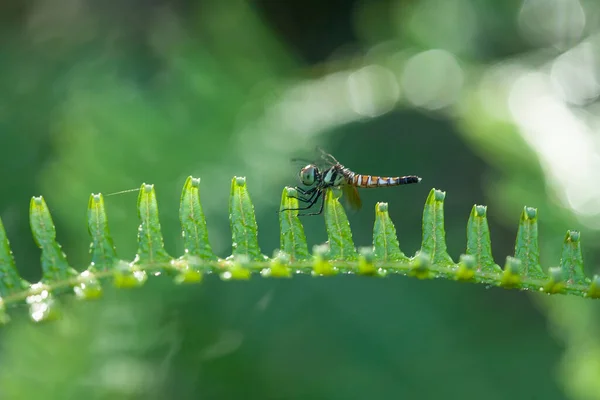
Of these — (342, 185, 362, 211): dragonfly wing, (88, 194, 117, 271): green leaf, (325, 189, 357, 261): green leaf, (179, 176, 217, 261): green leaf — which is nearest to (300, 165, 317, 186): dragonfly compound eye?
(342, 185, 362, 211): dragonfly wing

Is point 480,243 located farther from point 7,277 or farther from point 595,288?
point 7,277

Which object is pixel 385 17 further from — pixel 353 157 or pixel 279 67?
pixel 353 157

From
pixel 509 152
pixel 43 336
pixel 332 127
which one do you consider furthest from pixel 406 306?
pixel 43 336

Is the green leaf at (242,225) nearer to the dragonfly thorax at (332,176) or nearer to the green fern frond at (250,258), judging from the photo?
the green fern frond at (250,258)

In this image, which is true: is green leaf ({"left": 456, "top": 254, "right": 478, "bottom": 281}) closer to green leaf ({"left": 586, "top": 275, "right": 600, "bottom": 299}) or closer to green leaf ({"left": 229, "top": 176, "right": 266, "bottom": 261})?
green leaf ({"left": 586, "top": 275, "right": 600, "bottom": 299})

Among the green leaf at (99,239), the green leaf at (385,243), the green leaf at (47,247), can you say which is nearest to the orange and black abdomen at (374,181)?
the green leaf at (385,243)

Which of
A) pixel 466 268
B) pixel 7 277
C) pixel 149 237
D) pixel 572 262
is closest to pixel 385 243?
pixel 466 268
